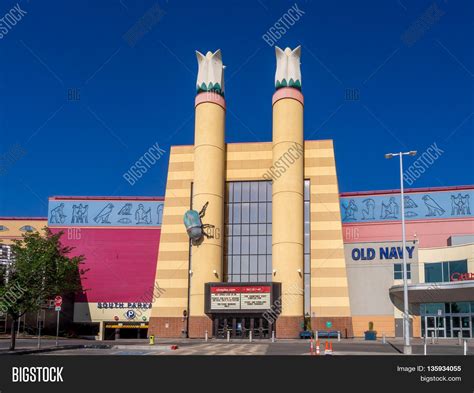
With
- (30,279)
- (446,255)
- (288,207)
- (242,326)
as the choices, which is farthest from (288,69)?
(30,279)

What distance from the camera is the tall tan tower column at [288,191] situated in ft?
185

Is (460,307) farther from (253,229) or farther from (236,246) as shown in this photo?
(236,246)

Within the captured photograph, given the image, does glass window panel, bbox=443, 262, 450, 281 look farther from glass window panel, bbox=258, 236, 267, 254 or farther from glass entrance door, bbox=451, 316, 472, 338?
glass window panel, bbox=258, 236, 267, 254

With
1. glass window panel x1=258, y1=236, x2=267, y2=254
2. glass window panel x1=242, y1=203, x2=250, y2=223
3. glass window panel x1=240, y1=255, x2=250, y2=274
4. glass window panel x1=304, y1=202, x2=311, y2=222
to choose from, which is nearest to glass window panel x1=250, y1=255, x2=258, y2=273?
glass window panel x1=240, y1=255, x2=250, y2=274

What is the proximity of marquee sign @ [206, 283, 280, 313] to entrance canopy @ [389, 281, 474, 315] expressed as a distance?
40.8ft

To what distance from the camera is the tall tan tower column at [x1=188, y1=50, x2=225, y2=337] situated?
5725 centimetres

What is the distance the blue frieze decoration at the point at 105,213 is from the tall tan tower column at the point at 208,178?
1057cm

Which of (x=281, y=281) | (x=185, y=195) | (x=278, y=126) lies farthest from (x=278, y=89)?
(x=281, y=281)

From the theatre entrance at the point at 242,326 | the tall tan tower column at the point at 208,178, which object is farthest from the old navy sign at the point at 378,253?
the tall tan tower column at the point at 208,178

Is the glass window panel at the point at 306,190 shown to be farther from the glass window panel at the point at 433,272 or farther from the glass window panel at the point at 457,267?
the glass window panel at the point at 457,267

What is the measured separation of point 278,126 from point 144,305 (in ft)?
84.2
